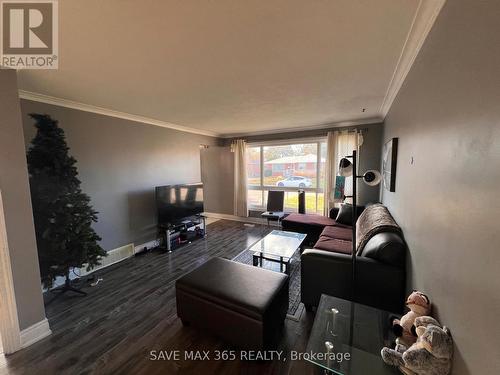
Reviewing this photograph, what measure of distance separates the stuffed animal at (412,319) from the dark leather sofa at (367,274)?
0.53 metres

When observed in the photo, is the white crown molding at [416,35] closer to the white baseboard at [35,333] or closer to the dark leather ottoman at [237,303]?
the dark leather ottoman at [237,303]

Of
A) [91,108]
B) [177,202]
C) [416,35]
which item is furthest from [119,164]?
[416,35]

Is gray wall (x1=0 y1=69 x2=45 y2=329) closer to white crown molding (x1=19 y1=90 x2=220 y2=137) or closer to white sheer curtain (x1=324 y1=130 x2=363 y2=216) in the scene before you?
white crown molding (x1=19 y1=90 x2=220 y2=137)

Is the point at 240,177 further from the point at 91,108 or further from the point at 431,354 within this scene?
the point at 431,354

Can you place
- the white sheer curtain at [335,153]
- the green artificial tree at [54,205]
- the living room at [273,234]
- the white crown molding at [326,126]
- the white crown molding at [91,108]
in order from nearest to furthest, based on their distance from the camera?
1. the living room at [273,234]
2. the green artificial tree at [54,205]
3. the white crown molding at [91,108]
4. the white crown molding at [326,126]
5. the white sheer curtain at [335,153]

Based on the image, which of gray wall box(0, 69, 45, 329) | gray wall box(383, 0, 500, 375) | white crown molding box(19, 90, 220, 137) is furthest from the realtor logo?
gray wall box(383, 0, 500, 375)

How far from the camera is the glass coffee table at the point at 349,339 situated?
45.9 inches

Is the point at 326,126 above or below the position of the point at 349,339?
above

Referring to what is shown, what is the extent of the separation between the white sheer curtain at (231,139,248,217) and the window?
0.20 m

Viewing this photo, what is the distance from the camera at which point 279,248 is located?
9.34 ft

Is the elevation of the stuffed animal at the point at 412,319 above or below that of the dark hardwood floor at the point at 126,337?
above

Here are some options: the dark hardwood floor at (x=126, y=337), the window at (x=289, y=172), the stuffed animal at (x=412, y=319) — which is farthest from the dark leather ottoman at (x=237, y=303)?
the window at (x=289, y=172)

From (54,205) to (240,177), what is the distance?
380 centimetres

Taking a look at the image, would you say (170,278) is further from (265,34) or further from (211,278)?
(265,34)
